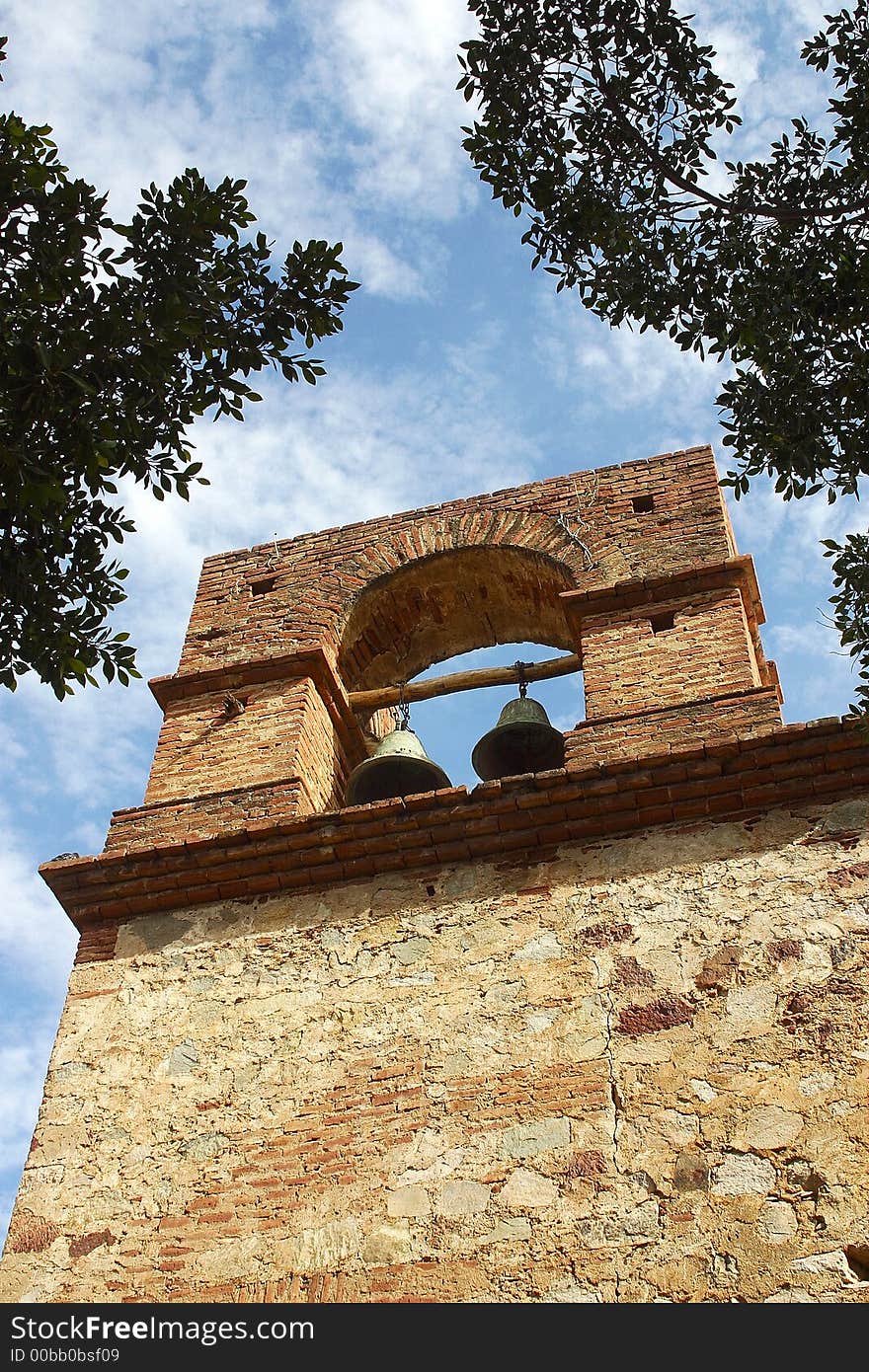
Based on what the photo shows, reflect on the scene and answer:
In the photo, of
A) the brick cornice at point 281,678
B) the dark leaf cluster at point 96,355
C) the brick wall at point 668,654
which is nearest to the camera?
the dark leaf cluster at point 96,355

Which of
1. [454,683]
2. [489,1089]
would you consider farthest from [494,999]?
[454,683]

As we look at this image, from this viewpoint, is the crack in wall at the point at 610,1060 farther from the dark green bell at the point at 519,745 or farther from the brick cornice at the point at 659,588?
the brick cornice at the point at 659,588

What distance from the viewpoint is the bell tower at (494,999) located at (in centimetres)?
522

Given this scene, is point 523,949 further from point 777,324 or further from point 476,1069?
point 777,324

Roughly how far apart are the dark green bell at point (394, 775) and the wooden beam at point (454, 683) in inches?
24.2

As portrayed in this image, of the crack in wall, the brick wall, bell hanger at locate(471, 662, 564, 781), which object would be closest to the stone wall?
the crack in wall

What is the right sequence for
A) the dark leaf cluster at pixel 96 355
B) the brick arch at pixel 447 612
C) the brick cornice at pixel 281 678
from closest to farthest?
the dark leaf cluster at pixel 96 355
the brick cornice at pixel 281 678
the brick arch at pixel 447 612

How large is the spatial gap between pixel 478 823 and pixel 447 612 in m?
2.42

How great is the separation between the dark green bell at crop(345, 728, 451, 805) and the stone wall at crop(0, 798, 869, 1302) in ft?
3.48

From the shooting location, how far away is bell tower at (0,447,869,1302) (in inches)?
205

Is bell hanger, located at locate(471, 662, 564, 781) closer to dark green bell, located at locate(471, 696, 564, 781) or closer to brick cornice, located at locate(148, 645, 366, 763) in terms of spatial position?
dark green bell, located at locate(471, 696, 564, 781)

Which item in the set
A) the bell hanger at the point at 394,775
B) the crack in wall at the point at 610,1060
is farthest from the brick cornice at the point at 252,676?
the crack in wall at the point at 610,1060

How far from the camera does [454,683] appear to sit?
8.52 meters

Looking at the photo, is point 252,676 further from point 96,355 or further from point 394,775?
point 96,355
